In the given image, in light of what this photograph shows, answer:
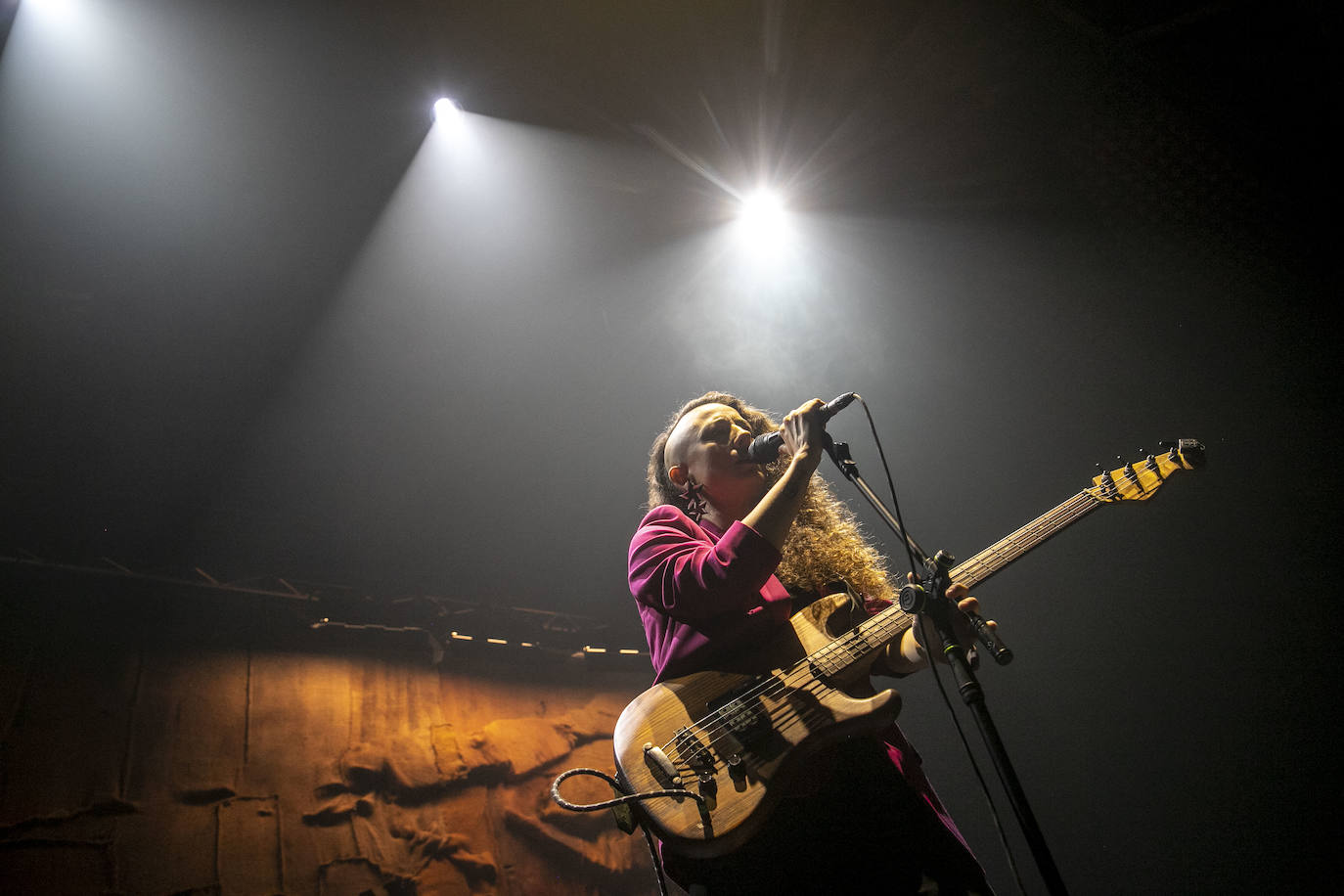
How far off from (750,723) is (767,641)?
0.27 meters

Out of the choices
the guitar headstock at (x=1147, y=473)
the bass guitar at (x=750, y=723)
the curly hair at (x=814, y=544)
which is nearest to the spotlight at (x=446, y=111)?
the curly hair at (x=814, y=544)

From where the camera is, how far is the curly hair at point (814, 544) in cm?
233

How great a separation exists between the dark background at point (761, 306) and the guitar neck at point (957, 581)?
2.71m

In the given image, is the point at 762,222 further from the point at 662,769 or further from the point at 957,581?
the point at 662,769

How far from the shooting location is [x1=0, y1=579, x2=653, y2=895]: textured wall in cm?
345

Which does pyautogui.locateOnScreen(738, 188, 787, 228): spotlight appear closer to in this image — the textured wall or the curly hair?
the curly hair

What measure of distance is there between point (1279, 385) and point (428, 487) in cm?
607

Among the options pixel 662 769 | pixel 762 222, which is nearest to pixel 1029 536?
pixel 662 769

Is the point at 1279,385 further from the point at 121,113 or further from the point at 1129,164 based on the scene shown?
the point at 121,113

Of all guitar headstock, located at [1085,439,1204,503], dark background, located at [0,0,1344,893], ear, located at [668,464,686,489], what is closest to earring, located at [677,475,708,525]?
ear, located at [668,464,686,489]

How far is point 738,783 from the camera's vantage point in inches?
59.5

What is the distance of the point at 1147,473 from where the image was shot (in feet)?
7.06

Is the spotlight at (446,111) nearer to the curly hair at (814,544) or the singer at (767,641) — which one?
the curly hair at (814,544)

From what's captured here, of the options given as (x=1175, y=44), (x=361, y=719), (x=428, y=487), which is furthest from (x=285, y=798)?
(x=1175, y=44)
